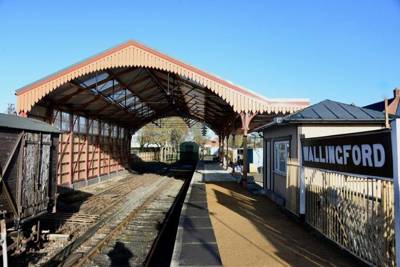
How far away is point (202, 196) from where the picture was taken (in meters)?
14.2

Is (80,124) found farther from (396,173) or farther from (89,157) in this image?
(396,173)

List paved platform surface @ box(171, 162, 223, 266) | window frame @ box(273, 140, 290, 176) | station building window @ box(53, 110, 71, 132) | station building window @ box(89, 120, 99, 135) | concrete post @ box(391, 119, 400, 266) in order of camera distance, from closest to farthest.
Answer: concrete post @ box(391, 119, 400, 266) < paved platform surface @ box(171, 162, 223, 266) < window frame @ box(273, 140, 290, 176) < station building window @ box(53, 110, 71, 132) < station building window @ box(89, 120, 99, 135)

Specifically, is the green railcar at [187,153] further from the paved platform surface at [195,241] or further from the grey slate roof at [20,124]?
the grey slate roof at [20,124]

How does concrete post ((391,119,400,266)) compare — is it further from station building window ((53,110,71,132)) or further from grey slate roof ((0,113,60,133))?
station building window ((53,110,71,132))

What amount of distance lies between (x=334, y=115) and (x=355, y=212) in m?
5.12

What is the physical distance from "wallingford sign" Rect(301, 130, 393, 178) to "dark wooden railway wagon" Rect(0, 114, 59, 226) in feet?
22.0

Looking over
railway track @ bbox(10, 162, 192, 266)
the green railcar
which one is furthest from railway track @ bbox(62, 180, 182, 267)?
the green railcar

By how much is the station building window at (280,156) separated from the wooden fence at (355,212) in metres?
3.19

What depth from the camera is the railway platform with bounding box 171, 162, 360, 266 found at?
20.7ft

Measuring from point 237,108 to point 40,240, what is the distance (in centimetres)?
921

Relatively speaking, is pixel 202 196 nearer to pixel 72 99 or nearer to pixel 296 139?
pixel 296 139

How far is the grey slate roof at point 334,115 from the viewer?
10812mm

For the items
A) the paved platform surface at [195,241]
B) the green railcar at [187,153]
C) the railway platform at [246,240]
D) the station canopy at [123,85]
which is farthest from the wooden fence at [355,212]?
the green railcar at [187,153]

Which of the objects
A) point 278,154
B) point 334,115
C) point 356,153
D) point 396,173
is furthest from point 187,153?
point 396,173
